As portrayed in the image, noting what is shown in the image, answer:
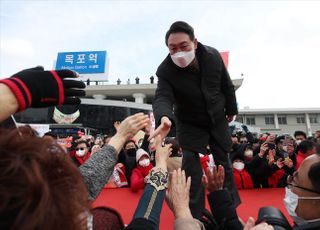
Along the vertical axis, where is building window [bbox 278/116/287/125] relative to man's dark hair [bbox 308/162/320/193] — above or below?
above

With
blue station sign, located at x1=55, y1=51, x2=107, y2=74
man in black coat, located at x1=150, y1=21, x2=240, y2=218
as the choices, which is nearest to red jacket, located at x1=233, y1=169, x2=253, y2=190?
man in black coat, located at x1=150, y1=21, x2=240, y2=218

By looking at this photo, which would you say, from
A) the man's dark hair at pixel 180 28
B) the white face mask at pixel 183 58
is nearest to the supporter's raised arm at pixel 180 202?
the white face mask at pixel 183 58

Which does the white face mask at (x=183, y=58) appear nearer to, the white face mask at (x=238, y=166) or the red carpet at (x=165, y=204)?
the red carpet at (x=165, y=204)

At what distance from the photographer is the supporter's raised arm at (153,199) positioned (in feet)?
3.51

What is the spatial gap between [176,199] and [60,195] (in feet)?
2.57

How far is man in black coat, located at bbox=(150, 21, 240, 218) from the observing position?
234 centimetres

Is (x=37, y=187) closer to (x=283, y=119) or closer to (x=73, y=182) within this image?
(x=73, y=182)

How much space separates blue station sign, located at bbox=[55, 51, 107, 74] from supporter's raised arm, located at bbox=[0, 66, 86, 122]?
2634 centimetres

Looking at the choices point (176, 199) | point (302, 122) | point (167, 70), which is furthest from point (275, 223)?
point (302, 122)

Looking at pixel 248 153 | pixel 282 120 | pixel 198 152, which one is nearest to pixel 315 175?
pixel 198 152

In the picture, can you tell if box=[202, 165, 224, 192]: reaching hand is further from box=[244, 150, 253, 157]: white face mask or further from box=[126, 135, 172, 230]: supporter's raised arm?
box=[244, 150, 253, 157]: white face mask

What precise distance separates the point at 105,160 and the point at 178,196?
370 millimetres

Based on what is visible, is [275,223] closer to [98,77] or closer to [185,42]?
[185,42]

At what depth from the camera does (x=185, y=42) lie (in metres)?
2.25
